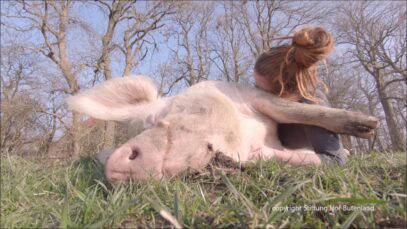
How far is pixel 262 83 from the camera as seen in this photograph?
2580 mm

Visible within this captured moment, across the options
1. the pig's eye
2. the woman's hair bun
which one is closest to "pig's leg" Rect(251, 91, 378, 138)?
the woman's hair bun

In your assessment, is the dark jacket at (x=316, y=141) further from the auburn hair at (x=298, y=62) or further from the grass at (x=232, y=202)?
the grass at (x=232, y=202)

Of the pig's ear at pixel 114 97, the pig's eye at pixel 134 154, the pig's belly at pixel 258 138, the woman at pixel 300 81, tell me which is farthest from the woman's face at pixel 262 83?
the pig's eye at pixel 134 154

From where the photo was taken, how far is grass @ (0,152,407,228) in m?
1.07

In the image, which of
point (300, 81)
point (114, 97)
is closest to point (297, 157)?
point (300, 81)

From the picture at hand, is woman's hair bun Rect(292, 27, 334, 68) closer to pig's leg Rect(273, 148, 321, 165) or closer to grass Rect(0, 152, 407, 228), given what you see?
pig's leg Rect(273, 148, 321, 165)

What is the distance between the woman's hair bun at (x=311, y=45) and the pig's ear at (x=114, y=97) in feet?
3.35

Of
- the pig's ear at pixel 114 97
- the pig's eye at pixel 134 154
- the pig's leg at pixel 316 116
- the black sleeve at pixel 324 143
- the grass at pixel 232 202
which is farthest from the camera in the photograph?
the pig's ear at pixel 114 97

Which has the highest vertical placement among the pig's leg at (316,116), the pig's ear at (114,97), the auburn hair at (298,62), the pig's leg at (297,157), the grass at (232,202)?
the auburn hair at (298,62)

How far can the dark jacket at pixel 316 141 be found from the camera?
2371 millimetres

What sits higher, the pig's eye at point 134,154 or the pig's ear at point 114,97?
the pig's ear at point 114,97

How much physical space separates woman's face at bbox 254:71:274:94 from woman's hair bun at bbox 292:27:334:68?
25 centimetres

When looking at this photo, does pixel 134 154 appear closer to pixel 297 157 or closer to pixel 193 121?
pixel 193 121

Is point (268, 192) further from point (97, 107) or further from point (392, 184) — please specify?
point (97, 107)
